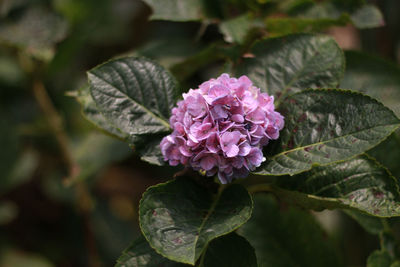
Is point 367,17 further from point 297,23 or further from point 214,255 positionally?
point 214,255

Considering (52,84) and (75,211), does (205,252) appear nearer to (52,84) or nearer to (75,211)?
(75,211)

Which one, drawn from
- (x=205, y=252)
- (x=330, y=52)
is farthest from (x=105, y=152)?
(x=330, y=52)

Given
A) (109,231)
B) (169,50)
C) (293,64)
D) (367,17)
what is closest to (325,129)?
(293,64)

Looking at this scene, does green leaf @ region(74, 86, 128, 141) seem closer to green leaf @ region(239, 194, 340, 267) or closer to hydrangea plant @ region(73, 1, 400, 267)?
hydrangea plant @ region(73, 1, 400, 267)

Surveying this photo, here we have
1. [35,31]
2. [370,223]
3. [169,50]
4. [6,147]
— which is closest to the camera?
[370,223]

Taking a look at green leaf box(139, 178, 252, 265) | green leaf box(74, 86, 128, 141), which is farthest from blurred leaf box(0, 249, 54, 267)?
green leaf box(139, 178, 252, 265)

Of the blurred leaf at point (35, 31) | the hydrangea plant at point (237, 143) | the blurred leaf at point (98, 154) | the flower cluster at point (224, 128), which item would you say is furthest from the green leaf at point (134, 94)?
the blurred leaf at point (35, 31)
